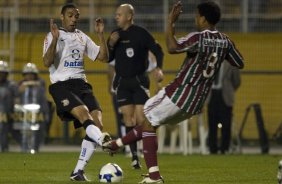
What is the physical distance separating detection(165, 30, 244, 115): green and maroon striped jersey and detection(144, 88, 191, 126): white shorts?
61mm

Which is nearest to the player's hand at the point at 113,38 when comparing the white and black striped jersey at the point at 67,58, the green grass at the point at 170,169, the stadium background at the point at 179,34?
the green grass at the point at 170,169

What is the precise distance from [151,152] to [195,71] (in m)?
1.07

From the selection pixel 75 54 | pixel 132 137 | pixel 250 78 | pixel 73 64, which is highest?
pixel 75 54

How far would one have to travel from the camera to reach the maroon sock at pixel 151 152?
1229 cm

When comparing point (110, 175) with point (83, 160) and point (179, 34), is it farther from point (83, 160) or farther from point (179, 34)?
point (179, 34)

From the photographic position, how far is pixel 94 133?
499 inches

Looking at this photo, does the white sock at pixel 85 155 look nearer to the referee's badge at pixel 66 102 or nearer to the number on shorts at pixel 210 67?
the referee's badge at pixel 66 102

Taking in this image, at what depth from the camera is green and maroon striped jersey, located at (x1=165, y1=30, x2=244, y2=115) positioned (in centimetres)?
1223

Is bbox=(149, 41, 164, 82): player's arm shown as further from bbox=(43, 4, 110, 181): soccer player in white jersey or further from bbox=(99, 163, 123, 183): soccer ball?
bbox=(99, 163, 123, 183): soccer ball

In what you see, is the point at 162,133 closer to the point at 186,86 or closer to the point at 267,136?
the point at 267,136

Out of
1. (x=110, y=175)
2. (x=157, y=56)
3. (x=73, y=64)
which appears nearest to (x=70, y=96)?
(x=73, y=64)

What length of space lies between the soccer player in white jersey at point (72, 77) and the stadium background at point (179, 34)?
41.1 feet

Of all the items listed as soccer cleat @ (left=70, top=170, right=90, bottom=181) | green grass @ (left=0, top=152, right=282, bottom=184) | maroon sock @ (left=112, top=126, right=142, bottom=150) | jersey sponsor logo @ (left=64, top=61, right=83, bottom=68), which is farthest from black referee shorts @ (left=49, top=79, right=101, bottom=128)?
green grass @ (left=0, top=152, right=282, bottom=184)

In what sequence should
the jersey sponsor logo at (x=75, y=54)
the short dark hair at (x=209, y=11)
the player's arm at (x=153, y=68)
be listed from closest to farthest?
the short dark hair at (x=209, y=11)
the jersey sponsor logo at (x=75, y=54)
the player's arm at (x=153, y=68)
